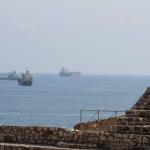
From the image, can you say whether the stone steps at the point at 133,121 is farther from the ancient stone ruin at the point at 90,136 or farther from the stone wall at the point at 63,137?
the stone wall at the point at 63,137

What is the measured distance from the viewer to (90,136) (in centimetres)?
2069

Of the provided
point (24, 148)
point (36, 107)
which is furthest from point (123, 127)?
point (36, 107)

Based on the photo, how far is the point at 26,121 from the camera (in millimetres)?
81500

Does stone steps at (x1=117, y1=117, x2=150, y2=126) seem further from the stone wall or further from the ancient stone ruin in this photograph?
the stone wall

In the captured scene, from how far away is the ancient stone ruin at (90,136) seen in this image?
65.4ft

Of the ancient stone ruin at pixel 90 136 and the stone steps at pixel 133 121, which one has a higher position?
the stone steps at pixel 133 121

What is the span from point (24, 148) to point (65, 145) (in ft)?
4.80

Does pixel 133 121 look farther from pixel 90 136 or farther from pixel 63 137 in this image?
pixel 63 137

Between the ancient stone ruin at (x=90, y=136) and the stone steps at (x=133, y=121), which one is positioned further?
the stone steps at (x=133, y=121)

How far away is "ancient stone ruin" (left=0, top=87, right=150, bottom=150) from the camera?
65.4 ft

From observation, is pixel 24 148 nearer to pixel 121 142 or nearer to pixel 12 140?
pixel 12 140

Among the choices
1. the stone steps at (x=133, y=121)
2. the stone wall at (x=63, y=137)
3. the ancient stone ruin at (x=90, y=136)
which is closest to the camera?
the ancient stone ruin at (x=90, y=136)

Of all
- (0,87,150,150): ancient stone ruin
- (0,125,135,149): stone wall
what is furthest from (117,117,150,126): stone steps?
(0,125,135,149): stone wall

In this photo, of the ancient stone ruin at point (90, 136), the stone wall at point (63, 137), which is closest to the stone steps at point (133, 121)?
the ancient stone ruin at point (90, 136)
